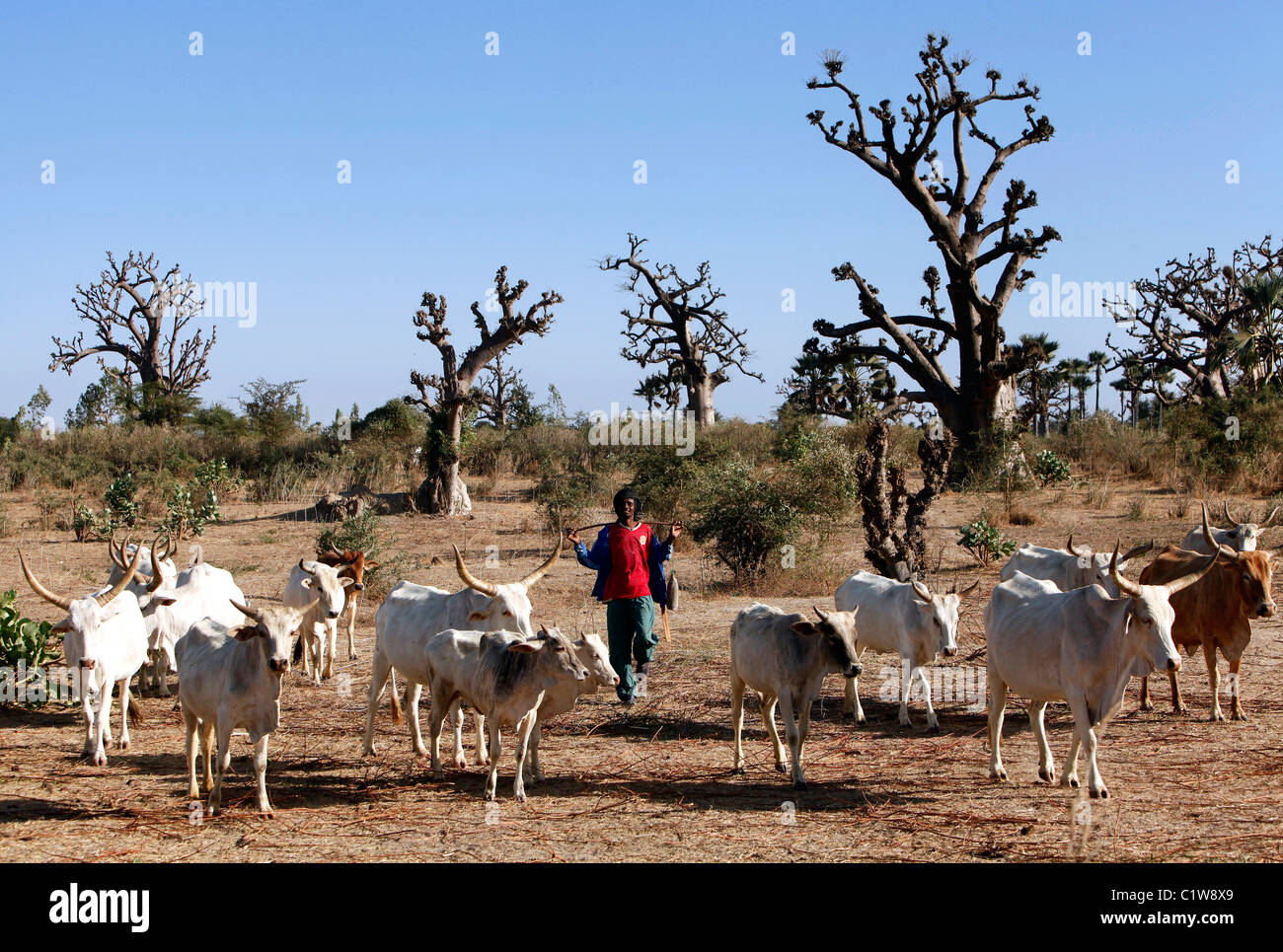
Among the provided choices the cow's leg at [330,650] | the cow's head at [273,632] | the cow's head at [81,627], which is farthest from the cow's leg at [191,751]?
the cow's leg at [330,650]

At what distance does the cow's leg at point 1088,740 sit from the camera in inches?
273

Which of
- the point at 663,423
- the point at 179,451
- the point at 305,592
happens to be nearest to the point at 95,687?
the point at 305,592

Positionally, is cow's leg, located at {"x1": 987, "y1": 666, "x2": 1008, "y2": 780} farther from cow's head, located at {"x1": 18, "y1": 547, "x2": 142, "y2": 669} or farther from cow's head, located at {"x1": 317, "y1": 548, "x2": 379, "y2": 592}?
cow's head, located at {"x1": 18, "y1": 547, "x2": 142, "y2": 669}

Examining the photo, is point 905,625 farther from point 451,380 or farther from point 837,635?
point 451,380

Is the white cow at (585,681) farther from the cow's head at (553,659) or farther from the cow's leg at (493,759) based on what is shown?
the cow's leg at (493,759)

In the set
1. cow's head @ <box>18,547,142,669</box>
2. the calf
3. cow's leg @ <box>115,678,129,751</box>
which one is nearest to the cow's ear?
the calf

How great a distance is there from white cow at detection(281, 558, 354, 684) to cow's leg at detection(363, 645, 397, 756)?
1.40 metres

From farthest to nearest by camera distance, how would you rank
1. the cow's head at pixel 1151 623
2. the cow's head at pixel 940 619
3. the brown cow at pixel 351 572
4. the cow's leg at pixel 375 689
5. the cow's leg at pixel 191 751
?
A: the brown cow at pixel 351 572 → the cow's head at pixel 940 619 → the cow's leg at pixel 375 689 → the cow's leg at pixel 191 751 → the cow's head at pixel 1151 623

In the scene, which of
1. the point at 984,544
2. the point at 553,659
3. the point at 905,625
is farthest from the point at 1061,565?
the point at 984,544

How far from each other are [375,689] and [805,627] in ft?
11.2

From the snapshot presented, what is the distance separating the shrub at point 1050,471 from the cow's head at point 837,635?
20154 millimetres

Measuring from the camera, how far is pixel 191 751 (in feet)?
24.4

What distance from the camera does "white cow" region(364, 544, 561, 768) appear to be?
8.59 meters
